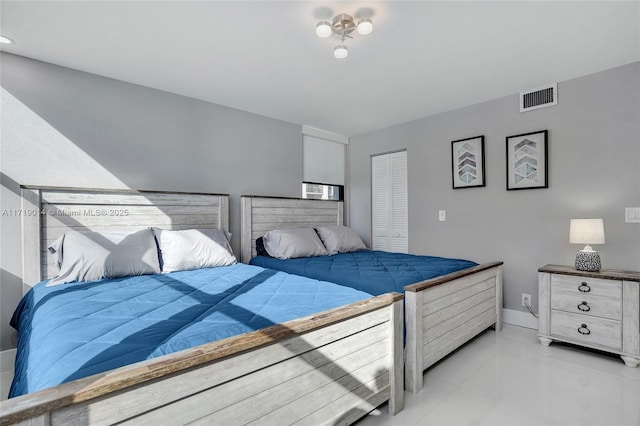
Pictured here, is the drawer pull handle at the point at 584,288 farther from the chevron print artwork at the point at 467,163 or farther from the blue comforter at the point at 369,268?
the chevron print artwork at the point at 467,163

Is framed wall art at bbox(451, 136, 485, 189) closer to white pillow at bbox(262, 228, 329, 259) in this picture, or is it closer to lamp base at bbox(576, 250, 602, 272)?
lamp base at bbox(576, 250, 602, 272)

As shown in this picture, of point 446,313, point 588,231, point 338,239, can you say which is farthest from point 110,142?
point 588,231

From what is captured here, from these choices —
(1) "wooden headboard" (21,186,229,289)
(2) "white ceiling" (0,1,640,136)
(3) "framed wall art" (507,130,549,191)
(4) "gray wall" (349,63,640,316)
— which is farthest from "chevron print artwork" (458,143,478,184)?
(1) "wooden headboard" (21,186,229,289)

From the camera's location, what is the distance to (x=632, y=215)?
8.38 feet

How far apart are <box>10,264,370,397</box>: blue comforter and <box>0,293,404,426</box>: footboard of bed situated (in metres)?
0.14

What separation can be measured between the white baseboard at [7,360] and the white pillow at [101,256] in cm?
72

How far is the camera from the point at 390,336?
1732mm

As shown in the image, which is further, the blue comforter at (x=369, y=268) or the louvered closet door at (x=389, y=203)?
the louvered closet door at (x=389, y=203)

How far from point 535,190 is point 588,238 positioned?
2.30ft

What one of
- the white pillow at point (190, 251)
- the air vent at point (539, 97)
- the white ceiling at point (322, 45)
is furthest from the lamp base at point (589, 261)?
the white pillow at point (190, 251)

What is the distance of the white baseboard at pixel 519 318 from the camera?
3.06 meters

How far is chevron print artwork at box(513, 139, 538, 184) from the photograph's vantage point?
3053 millimetres

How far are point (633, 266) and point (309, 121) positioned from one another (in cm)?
353

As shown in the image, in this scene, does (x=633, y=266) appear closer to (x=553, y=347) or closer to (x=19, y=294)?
(x=553, y=347)
